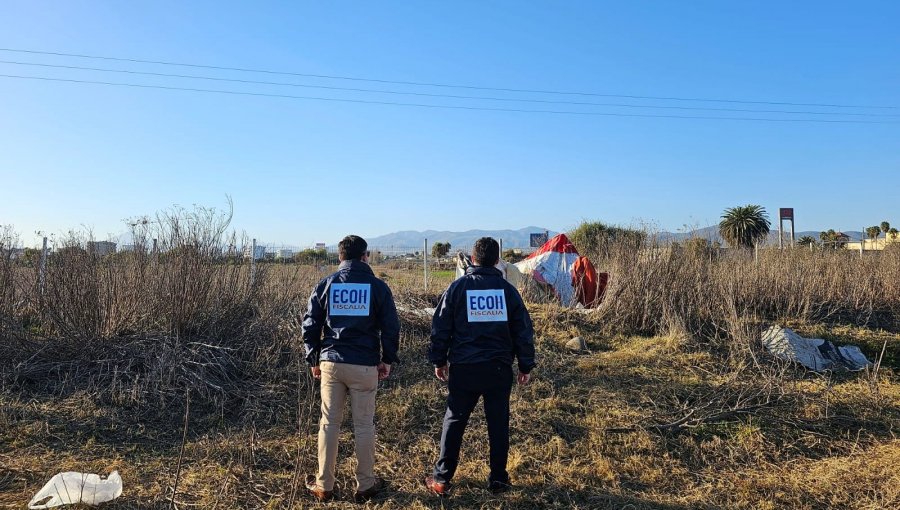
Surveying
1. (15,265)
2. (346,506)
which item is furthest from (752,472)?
(15,265)

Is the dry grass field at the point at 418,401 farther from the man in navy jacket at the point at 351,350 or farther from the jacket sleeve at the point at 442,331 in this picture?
the jacket sleeve at the point at 442,331

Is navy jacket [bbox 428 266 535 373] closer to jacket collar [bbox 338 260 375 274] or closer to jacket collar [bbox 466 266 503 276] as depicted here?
jacket collar [bbox 466 266 503 276]

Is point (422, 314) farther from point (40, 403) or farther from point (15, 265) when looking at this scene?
point (15, 265)

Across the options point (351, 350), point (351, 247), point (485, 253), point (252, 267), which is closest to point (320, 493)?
point (351, 350)

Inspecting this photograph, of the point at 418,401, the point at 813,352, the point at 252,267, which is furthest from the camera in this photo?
the point at 252,267

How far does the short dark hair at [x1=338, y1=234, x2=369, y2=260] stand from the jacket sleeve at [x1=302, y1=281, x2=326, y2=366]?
0.27 meters

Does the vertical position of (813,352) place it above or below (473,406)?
below

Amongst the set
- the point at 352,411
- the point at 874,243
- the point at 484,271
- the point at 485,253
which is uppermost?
the point at 874,243

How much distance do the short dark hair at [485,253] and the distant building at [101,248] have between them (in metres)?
5.70

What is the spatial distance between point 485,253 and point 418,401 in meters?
2.43

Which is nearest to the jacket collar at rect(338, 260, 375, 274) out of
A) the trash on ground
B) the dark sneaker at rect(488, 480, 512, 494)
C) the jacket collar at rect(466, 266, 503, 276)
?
the jacket collar at rect(466, 266, 503, 276)

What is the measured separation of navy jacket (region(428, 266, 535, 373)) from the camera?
370 centimetres

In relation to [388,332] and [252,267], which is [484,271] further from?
[252,267]

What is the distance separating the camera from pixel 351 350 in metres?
3.67
